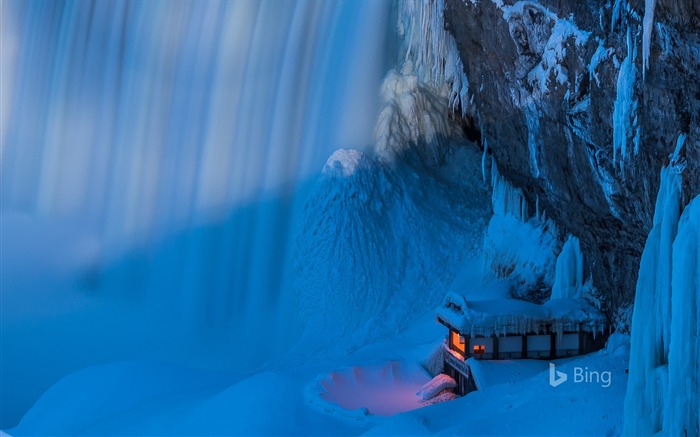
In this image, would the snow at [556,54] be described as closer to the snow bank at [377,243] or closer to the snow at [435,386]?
the snow at [435,386]

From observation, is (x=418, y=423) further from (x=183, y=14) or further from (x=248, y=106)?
(x=183, y=14)

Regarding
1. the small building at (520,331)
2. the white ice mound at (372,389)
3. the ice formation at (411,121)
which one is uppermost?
the ice formation at (411,121)

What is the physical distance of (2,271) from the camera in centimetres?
2544

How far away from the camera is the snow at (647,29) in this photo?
27.0 feet

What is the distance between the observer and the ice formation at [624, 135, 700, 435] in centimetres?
751

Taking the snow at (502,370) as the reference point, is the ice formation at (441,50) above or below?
above

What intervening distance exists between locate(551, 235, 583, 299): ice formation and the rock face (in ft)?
0.89

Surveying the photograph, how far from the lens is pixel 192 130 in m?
24.9

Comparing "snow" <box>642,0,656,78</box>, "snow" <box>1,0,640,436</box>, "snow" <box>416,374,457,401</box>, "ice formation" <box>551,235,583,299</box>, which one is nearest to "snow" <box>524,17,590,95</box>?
"snow" <box>642,0,656,78</box>

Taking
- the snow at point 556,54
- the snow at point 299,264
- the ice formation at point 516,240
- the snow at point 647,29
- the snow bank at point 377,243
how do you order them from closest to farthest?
the snow at point 647,29
the snow at point 556,54
the snow at point 299,264
the ice formation at point 516,240
the snow bank at point 377,243

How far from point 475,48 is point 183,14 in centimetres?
1406

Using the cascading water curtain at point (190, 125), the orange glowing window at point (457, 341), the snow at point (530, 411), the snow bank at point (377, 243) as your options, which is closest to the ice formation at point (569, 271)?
the orange glowing window at point (457, 341)

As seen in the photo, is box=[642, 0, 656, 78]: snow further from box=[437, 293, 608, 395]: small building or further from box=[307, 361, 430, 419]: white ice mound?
box=[307, 361, 430, 419]: white ice mound

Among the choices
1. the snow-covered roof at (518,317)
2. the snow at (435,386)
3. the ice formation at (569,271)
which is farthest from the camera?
the ice formation at (569,271)
